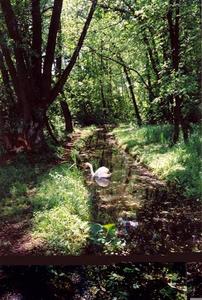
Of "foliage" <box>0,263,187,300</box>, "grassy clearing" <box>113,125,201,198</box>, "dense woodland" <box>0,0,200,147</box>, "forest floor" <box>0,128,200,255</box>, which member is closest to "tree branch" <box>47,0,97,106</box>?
"dense woodland" <box>0,0,200,147</box>

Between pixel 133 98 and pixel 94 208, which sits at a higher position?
pixel 133 98

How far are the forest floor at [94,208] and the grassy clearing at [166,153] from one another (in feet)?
0.14

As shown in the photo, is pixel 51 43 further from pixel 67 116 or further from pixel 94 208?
pixel 94 208

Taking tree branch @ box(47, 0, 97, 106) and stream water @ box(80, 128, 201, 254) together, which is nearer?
stream water @ box(80, 128, 201, 254)

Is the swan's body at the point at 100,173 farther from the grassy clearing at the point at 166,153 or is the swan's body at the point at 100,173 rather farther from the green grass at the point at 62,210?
the grassy clearing at the point at 166,153

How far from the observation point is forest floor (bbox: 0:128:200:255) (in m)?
2.71

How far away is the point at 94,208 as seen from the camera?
287cm

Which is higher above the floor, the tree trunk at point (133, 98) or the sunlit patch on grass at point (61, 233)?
the tree trunk at point (133, 98)

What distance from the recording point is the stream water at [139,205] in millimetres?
2717

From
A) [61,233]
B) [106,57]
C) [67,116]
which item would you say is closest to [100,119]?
[67,116]

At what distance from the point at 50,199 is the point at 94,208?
0.22m

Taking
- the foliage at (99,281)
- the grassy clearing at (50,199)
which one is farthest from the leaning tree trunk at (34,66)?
the foliage at (99,281)

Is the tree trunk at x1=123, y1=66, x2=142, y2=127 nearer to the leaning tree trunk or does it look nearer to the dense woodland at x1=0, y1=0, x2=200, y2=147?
the dense woodland at x1=0, y1=0, x2=200, y2=147

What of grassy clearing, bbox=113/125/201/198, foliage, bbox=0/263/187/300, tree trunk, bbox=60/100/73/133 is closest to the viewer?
foliage, bbox=0/263/187/300
